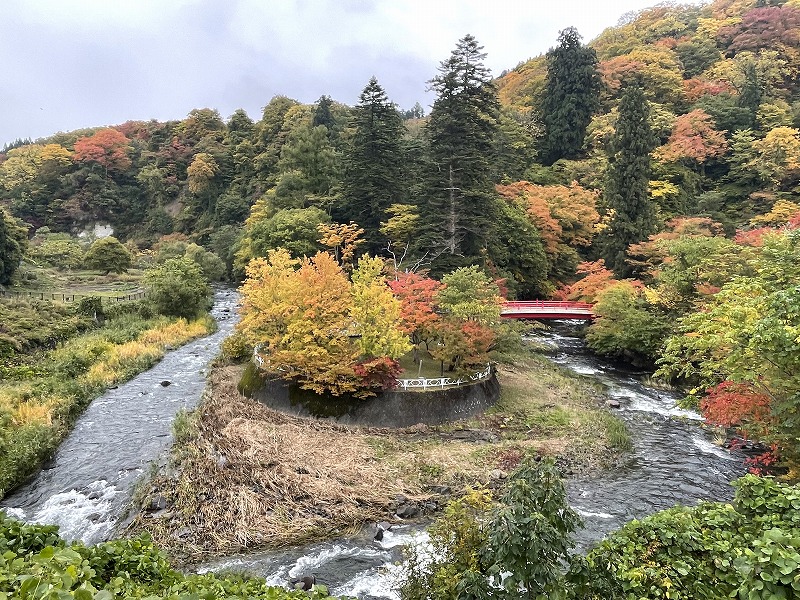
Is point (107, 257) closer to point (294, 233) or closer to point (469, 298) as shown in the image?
point (294, 233)

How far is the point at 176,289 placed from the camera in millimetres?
33938

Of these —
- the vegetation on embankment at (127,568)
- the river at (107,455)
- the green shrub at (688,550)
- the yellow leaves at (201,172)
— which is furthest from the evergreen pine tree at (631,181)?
the yellow leaves at (201,172)

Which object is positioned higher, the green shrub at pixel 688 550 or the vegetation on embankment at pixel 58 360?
the green shrub at pixel 688 550

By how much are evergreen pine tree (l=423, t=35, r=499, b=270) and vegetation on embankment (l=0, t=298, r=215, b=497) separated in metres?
18.7

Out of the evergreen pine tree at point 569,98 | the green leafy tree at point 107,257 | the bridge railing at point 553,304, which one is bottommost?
the bridge railing at point 553,304

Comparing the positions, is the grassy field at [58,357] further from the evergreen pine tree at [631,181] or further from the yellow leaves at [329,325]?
the evergreen pine tree at [631,181]

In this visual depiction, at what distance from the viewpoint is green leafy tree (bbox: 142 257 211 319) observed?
33.6 metres

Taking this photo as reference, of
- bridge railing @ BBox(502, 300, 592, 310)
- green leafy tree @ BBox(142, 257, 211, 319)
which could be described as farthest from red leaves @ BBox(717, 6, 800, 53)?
green leafy tree @ BBox(142, 257, 211, 319)

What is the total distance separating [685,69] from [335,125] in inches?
1732

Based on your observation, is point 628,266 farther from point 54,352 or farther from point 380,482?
point 54,352

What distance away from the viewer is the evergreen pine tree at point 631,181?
36.1 metres

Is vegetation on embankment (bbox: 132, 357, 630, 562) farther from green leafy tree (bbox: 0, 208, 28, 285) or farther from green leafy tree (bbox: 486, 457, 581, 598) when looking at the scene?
green leafy tree (bbox: 0, 208, 28, 285)

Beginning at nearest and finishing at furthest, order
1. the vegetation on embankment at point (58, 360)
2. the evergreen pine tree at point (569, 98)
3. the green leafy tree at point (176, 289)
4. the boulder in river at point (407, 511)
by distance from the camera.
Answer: the boulder in river at point (407, 511), the vegetation on embankment at point (58, 360), the green leafy tree at point (176, 289), the evergreen pine tree at point (569, 98)

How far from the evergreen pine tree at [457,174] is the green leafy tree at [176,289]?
58.6ft
